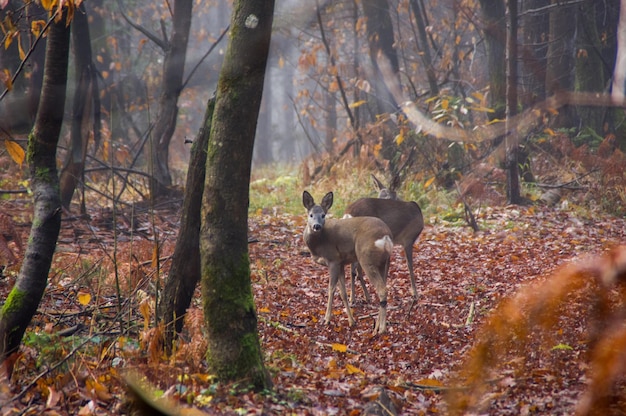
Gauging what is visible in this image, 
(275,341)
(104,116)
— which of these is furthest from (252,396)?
(104,116)

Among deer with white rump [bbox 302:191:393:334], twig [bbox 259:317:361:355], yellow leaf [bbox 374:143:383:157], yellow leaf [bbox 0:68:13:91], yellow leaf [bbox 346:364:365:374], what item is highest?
yellow leaf [bbox 0:68:13:91]

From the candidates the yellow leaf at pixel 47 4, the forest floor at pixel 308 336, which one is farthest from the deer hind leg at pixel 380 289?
the yellow leaf at pixel 47 4

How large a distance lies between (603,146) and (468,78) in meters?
8.67

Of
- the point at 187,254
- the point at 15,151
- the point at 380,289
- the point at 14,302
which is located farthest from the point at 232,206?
the point at 380,289

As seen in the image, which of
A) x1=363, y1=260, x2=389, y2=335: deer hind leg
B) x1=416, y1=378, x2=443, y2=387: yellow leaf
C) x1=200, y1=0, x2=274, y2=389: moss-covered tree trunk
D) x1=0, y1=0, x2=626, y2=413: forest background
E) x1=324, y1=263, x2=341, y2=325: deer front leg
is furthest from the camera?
x1=324, y1=263, x2=341, y2=325: deer front leg

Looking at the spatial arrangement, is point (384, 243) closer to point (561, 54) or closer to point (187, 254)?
point (187, 254)

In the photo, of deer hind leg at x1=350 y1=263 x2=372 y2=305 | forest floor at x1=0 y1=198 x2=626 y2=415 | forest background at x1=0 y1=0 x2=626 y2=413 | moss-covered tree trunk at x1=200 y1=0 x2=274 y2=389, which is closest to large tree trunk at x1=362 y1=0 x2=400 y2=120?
forest background at x1=0 y1=0 x2=626 y2=413

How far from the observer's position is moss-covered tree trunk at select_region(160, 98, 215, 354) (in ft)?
18.0

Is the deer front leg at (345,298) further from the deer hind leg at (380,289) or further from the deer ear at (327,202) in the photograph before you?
the deer ear at (327,202)

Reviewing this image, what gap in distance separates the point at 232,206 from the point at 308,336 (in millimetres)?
2562

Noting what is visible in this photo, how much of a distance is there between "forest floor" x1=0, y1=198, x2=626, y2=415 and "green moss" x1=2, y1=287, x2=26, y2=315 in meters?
0.28

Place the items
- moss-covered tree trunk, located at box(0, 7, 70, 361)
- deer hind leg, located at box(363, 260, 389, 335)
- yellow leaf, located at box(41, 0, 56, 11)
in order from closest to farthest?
yellow leaf, located at box(41, 0, 56, 11) < moss-covered tree trunk, located at box(0, 7, 70, 361) < deer hind leg, located at box(363, 260, 389, 335)

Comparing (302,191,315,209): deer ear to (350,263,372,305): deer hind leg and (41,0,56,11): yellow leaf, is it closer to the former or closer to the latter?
(350,263,372,305): deer hind leg

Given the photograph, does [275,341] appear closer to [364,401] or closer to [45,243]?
[364,401]
